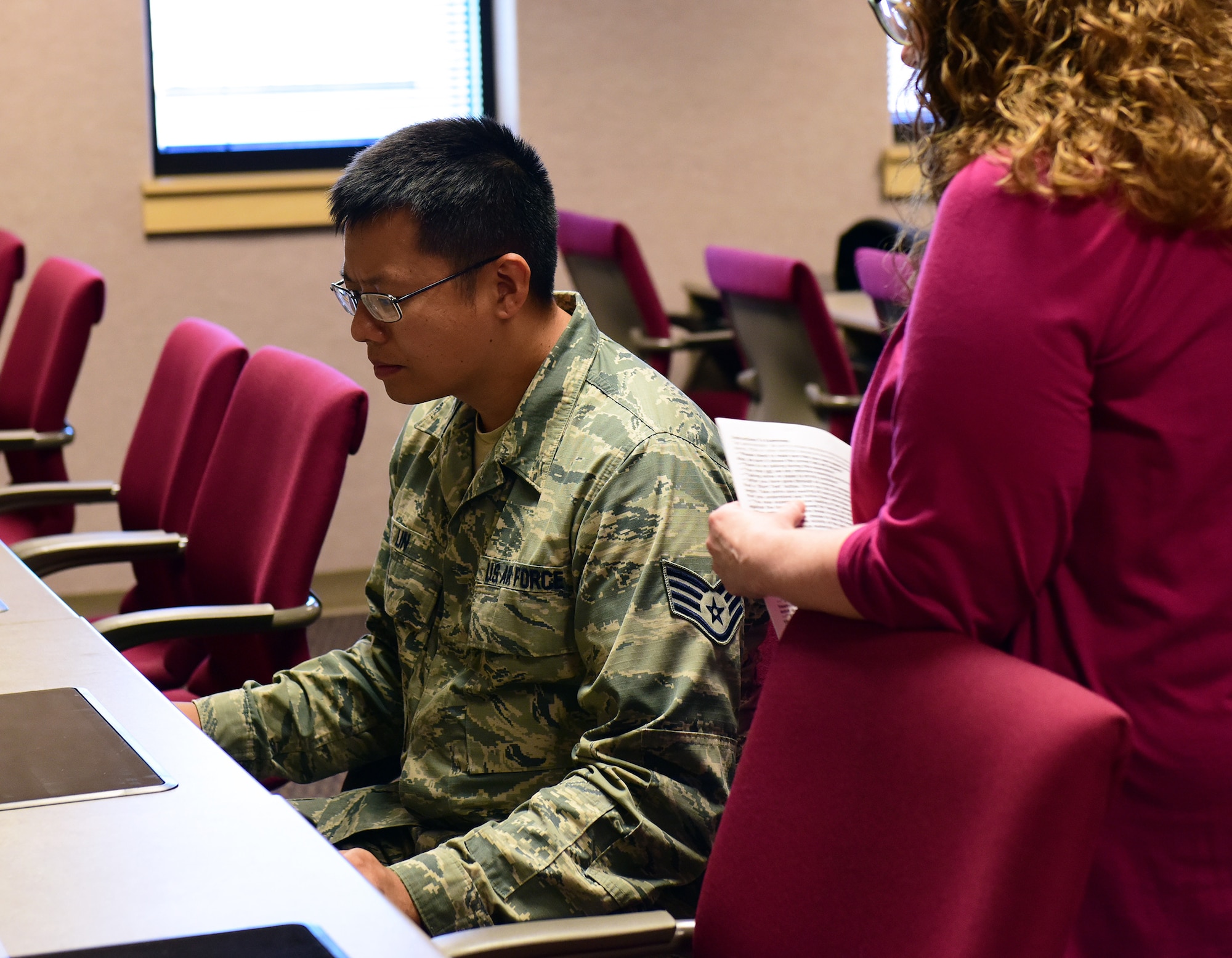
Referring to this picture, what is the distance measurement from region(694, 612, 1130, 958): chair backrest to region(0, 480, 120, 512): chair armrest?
175cm

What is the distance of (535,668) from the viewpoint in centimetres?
132

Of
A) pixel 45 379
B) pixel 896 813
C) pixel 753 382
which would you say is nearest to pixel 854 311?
pixel 753 382

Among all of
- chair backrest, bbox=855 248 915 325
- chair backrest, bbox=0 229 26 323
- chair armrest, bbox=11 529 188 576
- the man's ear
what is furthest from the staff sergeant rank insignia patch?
chair backrest, bbox=0 229 26 323

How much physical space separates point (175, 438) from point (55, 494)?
0.32 meters

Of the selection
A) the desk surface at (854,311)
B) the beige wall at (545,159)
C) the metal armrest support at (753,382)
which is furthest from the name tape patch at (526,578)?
the beige wall at (545,159)

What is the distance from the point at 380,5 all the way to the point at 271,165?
577 mm

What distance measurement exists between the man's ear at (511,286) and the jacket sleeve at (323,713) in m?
0.31

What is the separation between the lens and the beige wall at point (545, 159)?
152 inches

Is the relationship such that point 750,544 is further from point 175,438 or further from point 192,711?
point 175,438

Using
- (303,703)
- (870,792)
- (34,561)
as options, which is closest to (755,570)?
(870,792)

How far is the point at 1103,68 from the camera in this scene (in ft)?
2.99

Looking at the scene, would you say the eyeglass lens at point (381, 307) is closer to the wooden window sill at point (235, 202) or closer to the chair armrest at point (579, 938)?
the chair armrest at point (579, 938)

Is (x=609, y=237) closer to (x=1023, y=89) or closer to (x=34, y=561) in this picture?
(x=34, y=561)

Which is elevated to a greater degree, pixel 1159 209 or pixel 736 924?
pixel 1159 209
